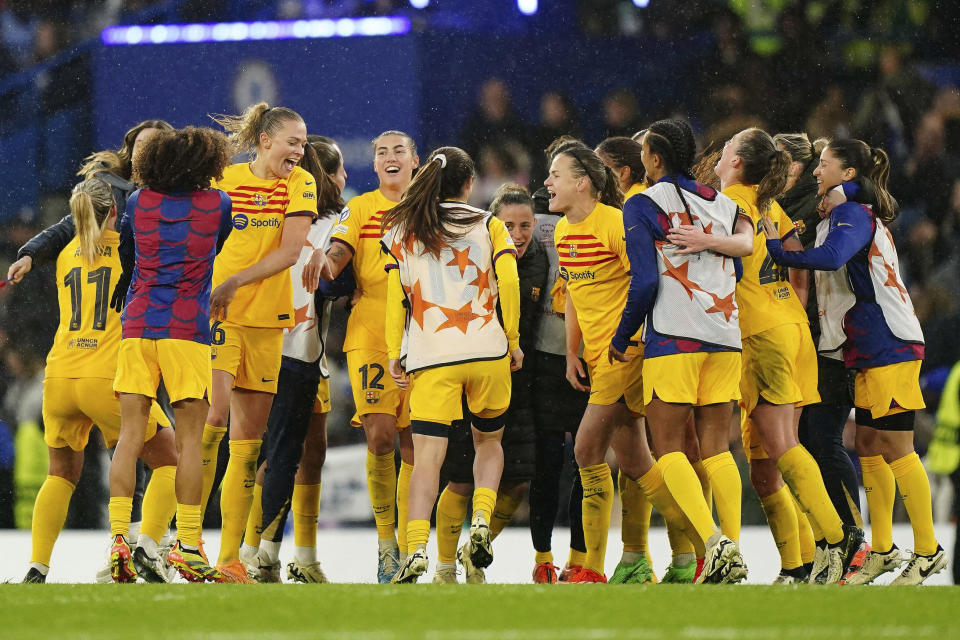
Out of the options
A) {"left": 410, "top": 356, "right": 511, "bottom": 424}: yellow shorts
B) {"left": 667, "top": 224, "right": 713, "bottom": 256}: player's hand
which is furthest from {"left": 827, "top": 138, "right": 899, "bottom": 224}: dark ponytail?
{"left": 410, "top": 356, "right": 511, "bottom": 424}: yellow shorts

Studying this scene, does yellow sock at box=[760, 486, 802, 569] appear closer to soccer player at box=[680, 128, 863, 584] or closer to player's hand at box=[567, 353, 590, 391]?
soccer player at box=[680, 128, 863, 584]

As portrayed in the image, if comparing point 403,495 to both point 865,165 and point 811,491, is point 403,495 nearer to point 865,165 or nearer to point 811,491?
point 811,491

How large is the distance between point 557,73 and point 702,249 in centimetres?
405

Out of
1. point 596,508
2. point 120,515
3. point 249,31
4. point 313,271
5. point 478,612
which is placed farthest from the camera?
point 249,31

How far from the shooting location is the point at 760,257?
13.8 feet

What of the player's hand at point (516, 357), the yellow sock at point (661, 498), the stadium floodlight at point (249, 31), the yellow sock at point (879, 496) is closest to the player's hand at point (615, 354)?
the player's hand at point (516, 357)

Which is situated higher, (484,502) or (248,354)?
(248,354)

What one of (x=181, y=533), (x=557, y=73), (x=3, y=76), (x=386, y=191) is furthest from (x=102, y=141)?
(x=181, y=533)

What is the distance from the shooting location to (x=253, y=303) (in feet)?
14.3

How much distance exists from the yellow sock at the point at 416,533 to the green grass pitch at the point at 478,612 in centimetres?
34

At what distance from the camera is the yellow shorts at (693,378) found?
12.2ft

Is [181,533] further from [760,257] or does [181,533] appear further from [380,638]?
[760,257]

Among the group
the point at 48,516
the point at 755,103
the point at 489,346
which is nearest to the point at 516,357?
the point at 489,346

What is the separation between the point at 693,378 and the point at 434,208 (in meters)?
0.98
